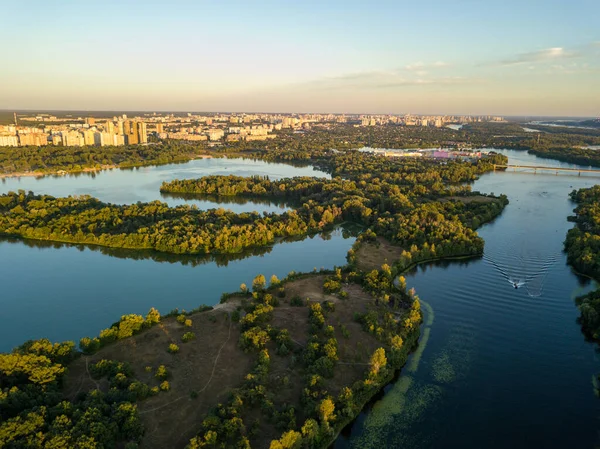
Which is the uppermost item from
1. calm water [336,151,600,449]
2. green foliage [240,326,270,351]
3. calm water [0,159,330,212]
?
calm water [0,159,330,212]

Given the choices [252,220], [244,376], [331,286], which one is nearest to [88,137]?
[252,220]

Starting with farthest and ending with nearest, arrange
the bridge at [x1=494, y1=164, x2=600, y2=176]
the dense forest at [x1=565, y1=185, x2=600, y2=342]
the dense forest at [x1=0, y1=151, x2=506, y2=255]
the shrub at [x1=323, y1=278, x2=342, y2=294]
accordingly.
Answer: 1. the bridge at [x1=494, y1=164, x2=600, y2=176]
2. the dense forest at [x1=0, y1=151, x2=506, y2=255]
3. the shrub at [x1=323, y1=278, x2=342, y2=294]
4. the dense forest at [x1=565, y1=185, x2=600, y2=342]

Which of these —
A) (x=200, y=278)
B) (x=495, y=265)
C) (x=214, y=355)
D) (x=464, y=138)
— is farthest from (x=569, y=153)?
(x=214, y=355)

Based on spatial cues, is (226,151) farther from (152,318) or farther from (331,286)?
(152,318)

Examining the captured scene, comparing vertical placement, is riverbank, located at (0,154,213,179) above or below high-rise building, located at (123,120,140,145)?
below

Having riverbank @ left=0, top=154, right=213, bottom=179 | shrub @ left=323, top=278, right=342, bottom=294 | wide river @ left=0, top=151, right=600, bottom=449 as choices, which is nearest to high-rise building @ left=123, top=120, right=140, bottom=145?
riverbank @ left=0, top=154, right=213, bottom=179

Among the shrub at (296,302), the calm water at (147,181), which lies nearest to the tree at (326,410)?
the shrub at (296,302)

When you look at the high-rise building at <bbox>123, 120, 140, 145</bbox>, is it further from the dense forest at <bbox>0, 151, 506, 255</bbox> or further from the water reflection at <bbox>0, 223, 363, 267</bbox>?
the water reflection at <bbox>0, 223, 363, 267</bbox>
